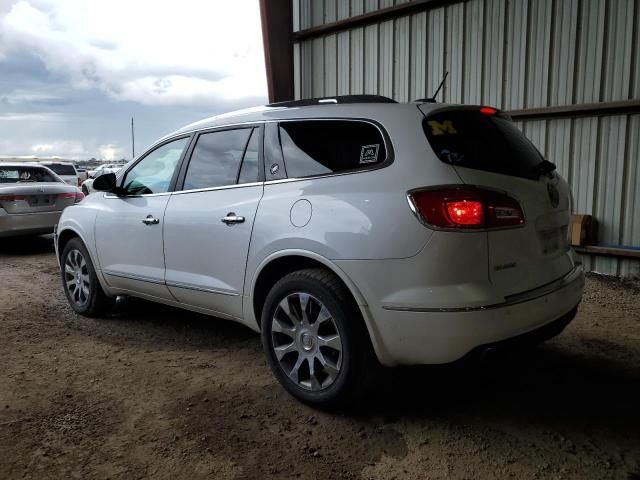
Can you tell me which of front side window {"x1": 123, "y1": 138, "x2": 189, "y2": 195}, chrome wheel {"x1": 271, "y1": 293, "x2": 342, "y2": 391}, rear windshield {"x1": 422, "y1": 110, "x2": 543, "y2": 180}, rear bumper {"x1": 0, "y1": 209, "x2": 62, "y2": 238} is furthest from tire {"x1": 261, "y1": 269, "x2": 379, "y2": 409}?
rear bumper {"x1": 0, "y1": 209, "x2": 62, "y2": 238}

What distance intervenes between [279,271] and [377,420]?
101 centimetres

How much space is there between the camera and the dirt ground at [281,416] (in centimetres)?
252

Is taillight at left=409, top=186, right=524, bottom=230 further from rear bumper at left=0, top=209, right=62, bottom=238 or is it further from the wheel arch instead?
rear bumper at left=0, top=209, right=62, bottom=238

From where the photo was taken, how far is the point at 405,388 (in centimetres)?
333

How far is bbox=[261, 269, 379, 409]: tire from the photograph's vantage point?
279cm

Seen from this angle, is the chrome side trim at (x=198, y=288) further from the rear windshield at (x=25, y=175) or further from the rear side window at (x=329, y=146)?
the rear windshield at (x=25, y=175)

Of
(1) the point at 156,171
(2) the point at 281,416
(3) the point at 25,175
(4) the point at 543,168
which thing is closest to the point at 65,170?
(3) the point at 25,175

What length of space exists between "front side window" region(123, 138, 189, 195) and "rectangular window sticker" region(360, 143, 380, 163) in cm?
172

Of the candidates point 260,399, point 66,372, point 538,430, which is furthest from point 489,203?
point 66,372

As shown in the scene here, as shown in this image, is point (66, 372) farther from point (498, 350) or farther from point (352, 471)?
point (498, 350)

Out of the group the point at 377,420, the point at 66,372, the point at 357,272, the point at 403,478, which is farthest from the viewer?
the point at 66,372

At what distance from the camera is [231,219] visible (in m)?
3.37

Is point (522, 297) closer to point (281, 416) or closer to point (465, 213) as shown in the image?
point (465, 213)

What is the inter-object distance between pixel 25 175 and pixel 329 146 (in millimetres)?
8290
